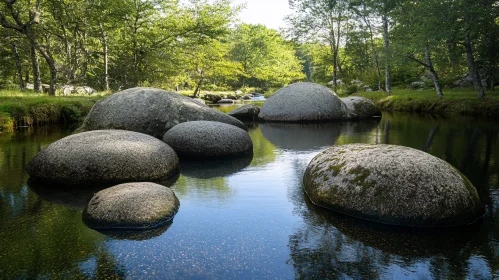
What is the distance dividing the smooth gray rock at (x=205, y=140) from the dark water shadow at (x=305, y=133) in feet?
6.27

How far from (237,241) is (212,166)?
3.93m

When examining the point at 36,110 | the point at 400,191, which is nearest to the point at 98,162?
the point at 400,191

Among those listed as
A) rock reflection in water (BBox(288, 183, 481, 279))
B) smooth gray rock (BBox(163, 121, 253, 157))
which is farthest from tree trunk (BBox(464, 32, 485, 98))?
rock reflection in water (BBox(288, 183, 481, 279))

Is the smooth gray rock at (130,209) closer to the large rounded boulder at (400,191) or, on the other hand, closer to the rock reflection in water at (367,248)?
the rock reflection in water at (367,248)

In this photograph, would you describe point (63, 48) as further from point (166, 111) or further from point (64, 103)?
point (166, 111)

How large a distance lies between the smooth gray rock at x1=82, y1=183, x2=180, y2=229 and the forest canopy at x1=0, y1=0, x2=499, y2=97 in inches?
556

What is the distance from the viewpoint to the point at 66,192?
6.05 metres

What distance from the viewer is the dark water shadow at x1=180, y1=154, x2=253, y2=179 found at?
739 centimetres

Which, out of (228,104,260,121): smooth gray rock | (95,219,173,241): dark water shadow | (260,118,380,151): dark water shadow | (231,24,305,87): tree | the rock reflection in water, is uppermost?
(231,24,305,87): tree

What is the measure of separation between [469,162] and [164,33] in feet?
73.4

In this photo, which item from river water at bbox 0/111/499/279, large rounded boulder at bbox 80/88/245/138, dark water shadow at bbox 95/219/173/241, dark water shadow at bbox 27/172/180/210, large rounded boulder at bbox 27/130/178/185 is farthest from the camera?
large rounded boulder at bbox 80/88/245/138

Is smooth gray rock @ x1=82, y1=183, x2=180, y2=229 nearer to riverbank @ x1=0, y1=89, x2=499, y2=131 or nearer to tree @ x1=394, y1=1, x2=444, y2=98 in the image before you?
riverbank @ x1=0, y1=89, x2=499, y2=131

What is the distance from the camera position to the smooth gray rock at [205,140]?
28.6ft

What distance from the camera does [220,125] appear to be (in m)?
9.18
